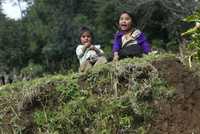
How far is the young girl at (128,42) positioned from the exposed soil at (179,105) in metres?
1.34

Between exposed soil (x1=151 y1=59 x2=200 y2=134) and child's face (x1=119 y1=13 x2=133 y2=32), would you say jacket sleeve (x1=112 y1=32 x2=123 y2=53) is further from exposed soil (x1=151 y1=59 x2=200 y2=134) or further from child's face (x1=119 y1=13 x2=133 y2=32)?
exposed soil (x1=151 y1=59 x2=200 y2=134)

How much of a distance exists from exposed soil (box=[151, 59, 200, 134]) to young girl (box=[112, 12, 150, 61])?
4.41 feet

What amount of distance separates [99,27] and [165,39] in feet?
16.5

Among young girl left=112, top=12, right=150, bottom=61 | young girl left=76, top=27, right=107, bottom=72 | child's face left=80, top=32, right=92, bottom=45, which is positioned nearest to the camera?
young girl left=112, top=12, right=150, bottom=61

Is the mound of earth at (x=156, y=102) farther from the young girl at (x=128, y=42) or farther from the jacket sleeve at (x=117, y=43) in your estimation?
the jacket sleeve at (x=117, y=43)

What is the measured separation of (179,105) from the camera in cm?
546

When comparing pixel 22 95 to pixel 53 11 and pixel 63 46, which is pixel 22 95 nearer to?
pixel 63 46

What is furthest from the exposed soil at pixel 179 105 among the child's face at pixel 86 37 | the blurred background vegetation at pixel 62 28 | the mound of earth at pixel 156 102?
the blurred background vegetation at pixel 62 28

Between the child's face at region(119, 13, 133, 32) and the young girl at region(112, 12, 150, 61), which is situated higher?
the child's face at region(119, 13, 133, 32)

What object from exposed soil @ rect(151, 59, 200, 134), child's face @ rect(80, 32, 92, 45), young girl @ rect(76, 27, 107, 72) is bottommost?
exposed soil @ rect(151, 59, 200, 134)

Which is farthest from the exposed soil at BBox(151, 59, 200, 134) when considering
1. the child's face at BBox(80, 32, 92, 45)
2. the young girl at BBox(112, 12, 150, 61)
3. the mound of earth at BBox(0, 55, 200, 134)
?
the child's face at BBox(80, 32, 92, 45)

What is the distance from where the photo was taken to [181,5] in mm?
23578

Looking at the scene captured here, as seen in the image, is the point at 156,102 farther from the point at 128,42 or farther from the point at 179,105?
the point at 128,42

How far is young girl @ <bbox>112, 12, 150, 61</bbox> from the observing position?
7.17m
